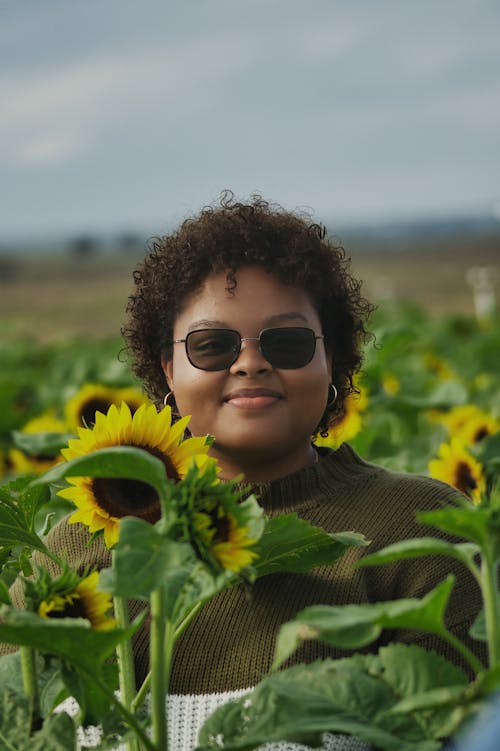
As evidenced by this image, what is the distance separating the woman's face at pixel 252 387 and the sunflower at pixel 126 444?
48 cm

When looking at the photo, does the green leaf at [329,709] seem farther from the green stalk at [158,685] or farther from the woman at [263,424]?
the woman at [263,424]

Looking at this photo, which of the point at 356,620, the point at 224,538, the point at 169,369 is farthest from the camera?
the point at 169,369

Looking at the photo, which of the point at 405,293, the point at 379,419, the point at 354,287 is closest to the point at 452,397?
the point at 379,419

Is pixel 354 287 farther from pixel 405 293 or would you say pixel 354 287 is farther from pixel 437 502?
pixel 405 293

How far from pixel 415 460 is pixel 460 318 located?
7.22 meters

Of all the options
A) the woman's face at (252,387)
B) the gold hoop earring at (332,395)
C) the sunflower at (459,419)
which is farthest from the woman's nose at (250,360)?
the sunflower at (459,419)

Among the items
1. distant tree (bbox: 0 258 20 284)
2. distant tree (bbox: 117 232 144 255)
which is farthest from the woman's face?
distant tree (bbox: 117 232 144 255)

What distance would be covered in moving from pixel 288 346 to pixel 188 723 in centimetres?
58

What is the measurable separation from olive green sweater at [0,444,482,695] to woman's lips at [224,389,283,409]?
0.16 m

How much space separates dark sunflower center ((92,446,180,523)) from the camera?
1491mm

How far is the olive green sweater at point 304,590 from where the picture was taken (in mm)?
1837

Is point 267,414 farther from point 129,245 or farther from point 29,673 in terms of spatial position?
point 129,245

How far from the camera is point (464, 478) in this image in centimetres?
291

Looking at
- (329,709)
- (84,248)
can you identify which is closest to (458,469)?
(329,709)
